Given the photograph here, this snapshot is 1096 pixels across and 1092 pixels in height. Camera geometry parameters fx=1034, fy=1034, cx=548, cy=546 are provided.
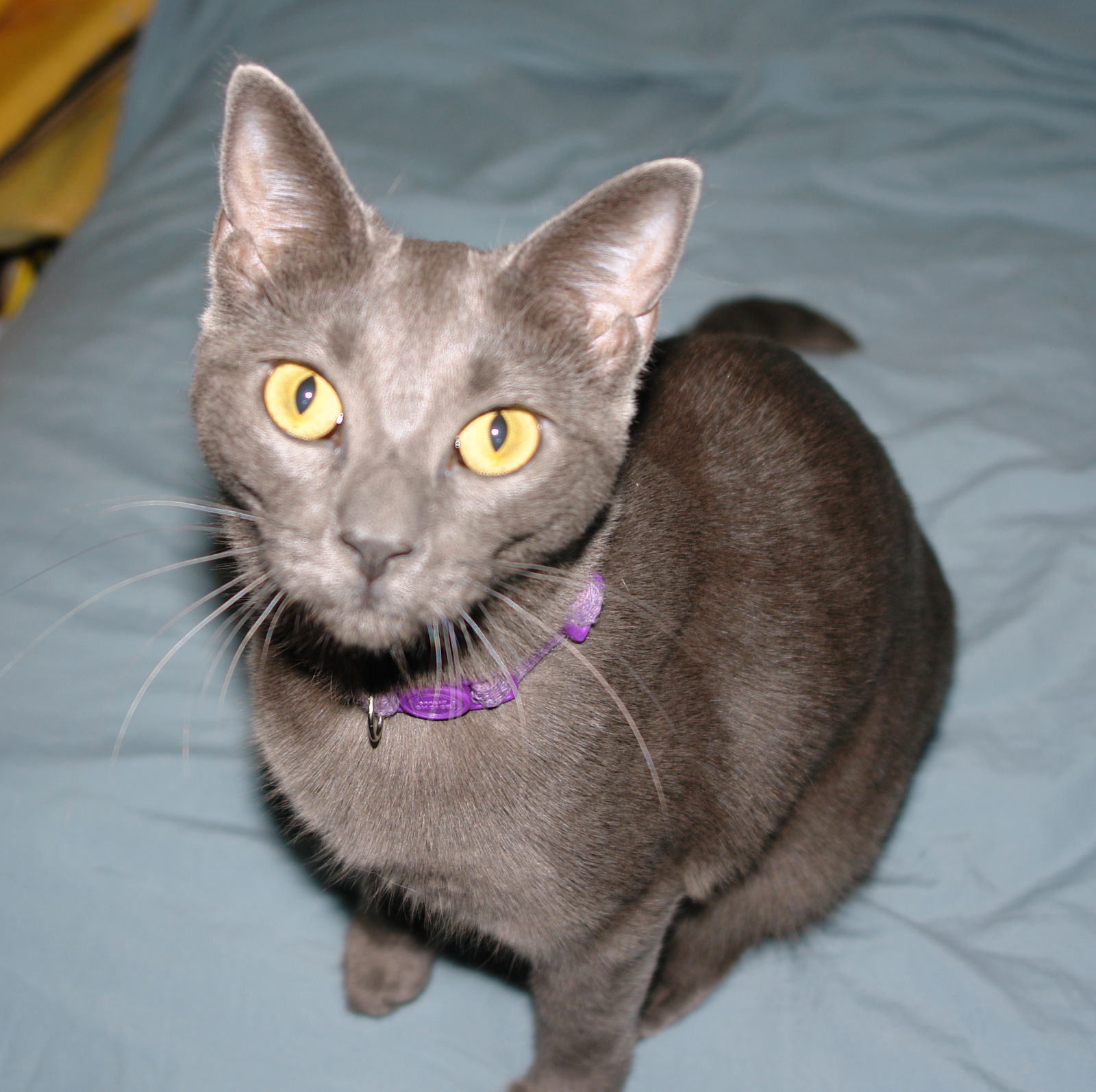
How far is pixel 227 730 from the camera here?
1.53m

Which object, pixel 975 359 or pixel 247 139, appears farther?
pixel 975 359

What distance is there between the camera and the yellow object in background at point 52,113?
250cm

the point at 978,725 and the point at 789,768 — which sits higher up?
the point at 789,768

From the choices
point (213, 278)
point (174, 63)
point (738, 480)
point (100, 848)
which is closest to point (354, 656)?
point (213, 278)

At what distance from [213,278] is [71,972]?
0.85 metres

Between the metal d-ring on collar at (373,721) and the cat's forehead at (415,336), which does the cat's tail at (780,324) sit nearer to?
the cat's forehead at (415,336)

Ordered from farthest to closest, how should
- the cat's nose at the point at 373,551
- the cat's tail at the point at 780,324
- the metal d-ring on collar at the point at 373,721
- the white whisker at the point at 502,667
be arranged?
the cat's tail at the point at 780,324, the metal d-ring on collar at the point at 373,721, the white whisker at the point at 502,667, the cat's nose at the point at 373,551

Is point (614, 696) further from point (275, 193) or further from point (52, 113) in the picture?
point (52, 113)

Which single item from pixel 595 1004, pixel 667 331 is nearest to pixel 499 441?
pixel 595 1004

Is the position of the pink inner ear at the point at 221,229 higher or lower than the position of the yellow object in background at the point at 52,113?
higher

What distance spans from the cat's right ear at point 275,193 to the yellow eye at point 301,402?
0.11 metres

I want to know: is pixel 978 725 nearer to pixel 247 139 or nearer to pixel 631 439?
pixel 631 439

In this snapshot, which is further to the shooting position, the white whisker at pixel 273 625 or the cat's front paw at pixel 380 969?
the cat's front paw at pixel 380 969

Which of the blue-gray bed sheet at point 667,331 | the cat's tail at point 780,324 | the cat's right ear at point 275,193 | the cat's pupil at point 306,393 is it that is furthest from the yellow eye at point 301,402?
the cat's tail at point 780,324
